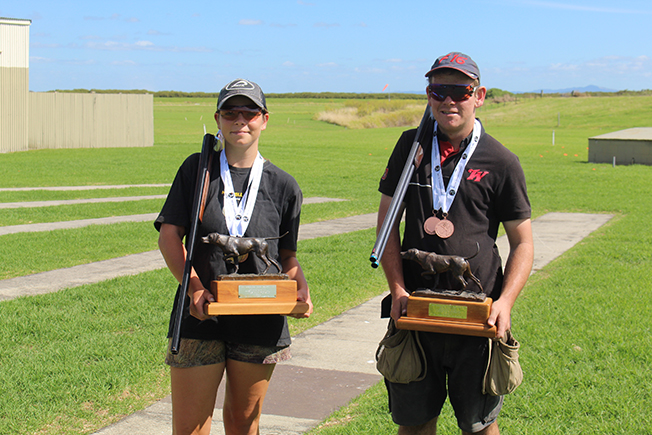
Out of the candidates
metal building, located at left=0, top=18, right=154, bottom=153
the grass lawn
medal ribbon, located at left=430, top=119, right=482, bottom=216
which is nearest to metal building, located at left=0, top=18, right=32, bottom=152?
metal building, located at left=0, top=18, right=154, bottom=153

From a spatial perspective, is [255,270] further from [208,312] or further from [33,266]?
[33,266]

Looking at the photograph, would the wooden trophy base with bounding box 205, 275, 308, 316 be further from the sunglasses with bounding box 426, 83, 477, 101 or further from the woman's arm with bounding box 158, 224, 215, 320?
the sunglasses with bounding box 426, 83, 477, 101

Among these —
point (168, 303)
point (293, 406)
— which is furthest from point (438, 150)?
point (168, 303)

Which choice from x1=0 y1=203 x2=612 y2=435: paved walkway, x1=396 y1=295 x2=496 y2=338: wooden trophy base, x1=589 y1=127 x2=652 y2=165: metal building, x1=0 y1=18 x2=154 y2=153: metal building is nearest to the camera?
x1=396 y1=295 x2=496 y2=338: wooden trophy base

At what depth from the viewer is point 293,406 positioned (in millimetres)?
4703

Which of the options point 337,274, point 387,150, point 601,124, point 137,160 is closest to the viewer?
point 337,274

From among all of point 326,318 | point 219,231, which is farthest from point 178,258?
point 326,318

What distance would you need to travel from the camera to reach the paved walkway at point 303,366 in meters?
4.44

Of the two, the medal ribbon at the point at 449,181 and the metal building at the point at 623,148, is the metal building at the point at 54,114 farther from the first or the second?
the medal ribbon at the point at 449,181

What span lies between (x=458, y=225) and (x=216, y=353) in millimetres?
1249

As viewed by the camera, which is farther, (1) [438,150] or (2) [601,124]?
(2) [601,124]

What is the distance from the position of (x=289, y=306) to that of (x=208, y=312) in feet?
1.20

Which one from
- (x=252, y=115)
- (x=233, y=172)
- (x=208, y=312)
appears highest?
(x=252, y=115)

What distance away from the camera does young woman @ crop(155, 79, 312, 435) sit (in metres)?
3.17
